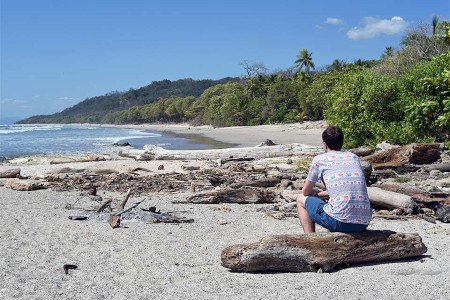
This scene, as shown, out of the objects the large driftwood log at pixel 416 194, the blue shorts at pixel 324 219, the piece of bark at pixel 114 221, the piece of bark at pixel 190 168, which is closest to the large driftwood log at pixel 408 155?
the large driftwood log at pixel 416 194

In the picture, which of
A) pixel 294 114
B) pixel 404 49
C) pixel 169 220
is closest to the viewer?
pixel 169 220

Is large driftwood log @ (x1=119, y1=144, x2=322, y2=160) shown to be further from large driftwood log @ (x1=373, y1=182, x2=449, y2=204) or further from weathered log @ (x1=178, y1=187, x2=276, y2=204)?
large driftwood log @ (x1=373, y1=182, x2=449, y2=204)

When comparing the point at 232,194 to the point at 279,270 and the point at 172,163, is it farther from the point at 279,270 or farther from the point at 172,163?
the point at 172,163

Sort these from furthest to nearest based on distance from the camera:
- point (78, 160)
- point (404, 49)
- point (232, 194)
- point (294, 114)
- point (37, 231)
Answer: point (294, 114) < point (404, 49) < point (78, 160) < point (232, 194) < point (37, 231)

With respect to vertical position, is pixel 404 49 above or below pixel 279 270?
above

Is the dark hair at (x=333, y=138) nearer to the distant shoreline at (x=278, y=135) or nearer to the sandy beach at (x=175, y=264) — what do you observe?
the sandy beach at (x=175, y=264)

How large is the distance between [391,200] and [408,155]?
6223 millimetres

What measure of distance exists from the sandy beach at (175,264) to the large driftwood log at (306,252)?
105mm

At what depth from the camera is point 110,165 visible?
1833 centimetres

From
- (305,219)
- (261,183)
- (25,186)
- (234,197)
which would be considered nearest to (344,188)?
(305,219)

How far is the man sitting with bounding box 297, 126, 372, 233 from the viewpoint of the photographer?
18.4ft

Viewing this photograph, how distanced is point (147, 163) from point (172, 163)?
0.97 metres

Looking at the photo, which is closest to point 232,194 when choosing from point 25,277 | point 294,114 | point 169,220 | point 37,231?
point 169,220

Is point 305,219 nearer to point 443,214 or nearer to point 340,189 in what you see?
point 340,189
